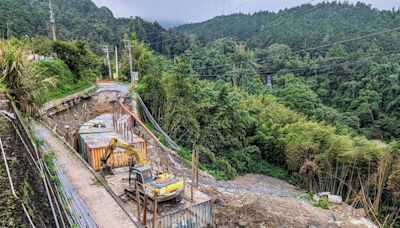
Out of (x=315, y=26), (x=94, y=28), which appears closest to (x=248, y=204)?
(x=94, y=28)

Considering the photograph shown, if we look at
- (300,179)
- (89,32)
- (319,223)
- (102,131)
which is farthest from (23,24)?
(319,223)

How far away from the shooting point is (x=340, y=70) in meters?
35.9

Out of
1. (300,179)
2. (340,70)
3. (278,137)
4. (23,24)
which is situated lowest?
(300,179)

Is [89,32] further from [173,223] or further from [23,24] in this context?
[173,223]

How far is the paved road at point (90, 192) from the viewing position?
672cm

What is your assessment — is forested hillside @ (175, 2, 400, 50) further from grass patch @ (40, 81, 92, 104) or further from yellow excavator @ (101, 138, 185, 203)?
yellow excavator @ (101, 138, 185, 203)

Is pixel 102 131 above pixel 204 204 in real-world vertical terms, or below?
above

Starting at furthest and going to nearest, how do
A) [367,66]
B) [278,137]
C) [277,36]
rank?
1. [277,36]
2. [367,66]
3. [278,137]

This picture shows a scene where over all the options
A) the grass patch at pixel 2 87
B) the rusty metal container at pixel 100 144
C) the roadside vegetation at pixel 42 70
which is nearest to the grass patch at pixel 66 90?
the roadside vegetation at pixel 42 70

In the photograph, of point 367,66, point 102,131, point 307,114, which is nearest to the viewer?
point 102,131

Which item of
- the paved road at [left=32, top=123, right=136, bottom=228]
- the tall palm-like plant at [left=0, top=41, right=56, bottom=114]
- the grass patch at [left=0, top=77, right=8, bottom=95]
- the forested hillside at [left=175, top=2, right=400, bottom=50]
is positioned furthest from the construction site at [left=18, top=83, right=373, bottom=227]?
the forested hillside at [left=175, top=2, right=400, bottom=50]

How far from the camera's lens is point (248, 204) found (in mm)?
11234

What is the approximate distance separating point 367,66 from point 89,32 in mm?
43295

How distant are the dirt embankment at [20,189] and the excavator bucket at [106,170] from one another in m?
5.29
